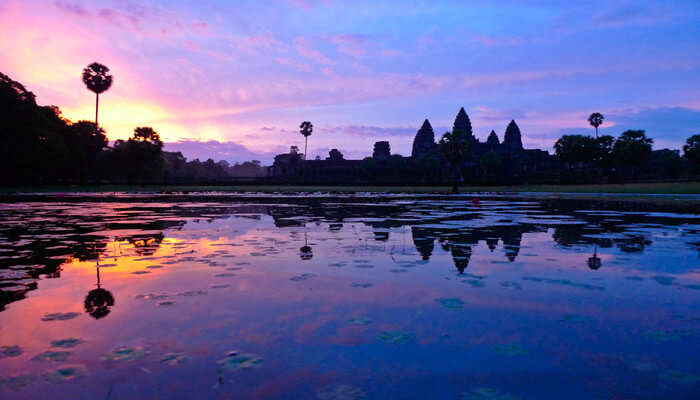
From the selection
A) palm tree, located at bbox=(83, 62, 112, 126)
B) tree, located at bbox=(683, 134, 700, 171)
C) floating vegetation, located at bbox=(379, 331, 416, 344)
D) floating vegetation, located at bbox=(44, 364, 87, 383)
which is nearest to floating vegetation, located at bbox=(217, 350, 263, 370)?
floating vegetation, located at bbox=(44, 364, 87, 383)

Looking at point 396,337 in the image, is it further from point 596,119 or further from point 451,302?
point 596,119

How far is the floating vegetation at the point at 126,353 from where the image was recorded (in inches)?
172

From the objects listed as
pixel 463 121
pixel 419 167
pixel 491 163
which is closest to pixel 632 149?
pixel 491 163

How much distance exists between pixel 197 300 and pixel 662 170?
4943 inches

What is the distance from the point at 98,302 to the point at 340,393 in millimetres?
4141

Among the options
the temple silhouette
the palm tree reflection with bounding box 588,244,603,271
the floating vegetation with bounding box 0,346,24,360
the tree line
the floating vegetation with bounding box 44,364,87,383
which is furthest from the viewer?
the temple silhouette

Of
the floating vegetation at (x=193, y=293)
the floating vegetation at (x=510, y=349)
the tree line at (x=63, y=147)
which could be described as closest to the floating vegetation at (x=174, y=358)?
the floating vegetation at (x=193, y=293)

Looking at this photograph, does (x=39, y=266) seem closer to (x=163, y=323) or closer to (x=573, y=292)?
(x=163, y=323)

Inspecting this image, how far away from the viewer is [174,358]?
172 inches

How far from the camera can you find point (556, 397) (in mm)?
3672

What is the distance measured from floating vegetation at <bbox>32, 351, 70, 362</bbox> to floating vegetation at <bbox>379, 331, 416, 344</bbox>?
3018mm

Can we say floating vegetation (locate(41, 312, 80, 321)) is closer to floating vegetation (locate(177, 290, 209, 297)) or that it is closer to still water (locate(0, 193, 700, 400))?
still water (locate(0, 193, 700, 400))

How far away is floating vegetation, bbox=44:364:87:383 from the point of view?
12.9 ft

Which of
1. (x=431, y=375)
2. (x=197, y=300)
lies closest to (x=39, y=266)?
(x=197, y=300)
